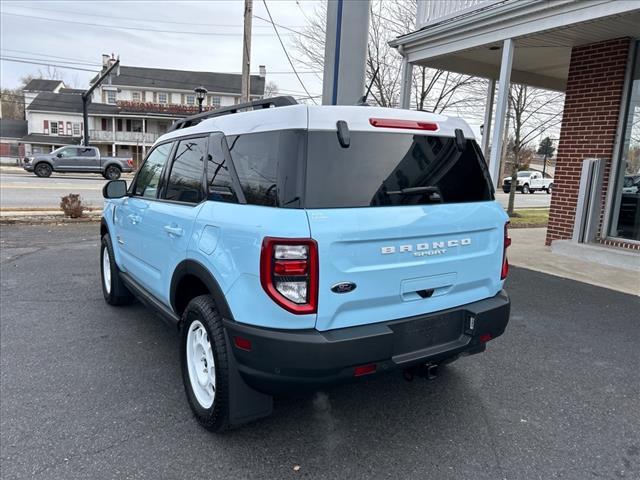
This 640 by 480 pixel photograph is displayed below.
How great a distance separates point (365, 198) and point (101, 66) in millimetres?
52761

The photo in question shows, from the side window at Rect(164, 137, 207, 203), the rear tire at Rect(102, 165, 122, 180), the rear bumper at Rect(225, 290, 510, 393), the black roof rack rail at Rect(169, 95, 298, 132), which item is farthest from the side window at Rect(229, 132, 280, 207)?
the rear tire at Rect(102, 165, 122, 180)

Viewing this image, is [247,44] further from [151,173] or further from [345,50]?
[151,173]

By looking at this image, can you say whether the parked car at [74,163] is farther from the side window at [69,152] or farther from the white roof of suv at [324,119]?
A: the white roof of suv at [324,119]

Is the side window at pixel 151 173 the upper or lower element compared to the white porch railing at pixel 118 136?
lower

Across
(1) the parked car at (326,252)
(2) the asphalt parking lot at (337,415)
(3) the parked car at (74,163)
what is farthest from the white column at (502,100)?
(3) the parked car at (74,163)

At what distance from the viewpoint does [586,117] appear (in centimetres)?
806

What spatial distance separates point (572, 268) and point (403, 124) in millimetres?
5746

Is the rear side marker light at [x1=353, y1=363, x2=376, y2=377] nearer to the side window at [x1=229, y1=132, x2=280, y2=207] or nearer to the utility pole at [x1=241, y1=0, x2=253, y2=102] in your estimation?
the side window at [x1=229, y1=132, x2=280, y2=207]

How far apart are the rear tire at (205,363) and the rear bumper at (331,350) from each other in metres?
0.15

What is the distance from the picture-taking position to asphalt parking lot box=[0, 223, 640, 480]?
2.52m

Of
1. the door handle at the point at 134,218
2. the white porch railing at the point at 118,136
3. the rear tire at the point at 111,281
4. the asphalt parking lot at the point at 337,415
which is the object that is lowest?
the asphalt parking lot at the point at 337,415

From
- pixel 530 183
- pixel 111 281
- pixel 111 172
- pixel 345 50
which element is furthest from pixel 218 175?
pixel 530 183

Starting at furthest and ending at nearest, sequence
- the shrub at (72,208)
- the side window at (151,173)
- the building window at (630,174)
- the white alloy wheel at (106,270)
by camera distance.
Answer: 1. the shrub at (72,208)
2. the building window at (630,174)
3. the white alloy wheel at (106,270)
4. the side window at (151,173)

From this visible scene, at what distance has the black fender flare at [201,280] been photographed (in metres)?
2.49
